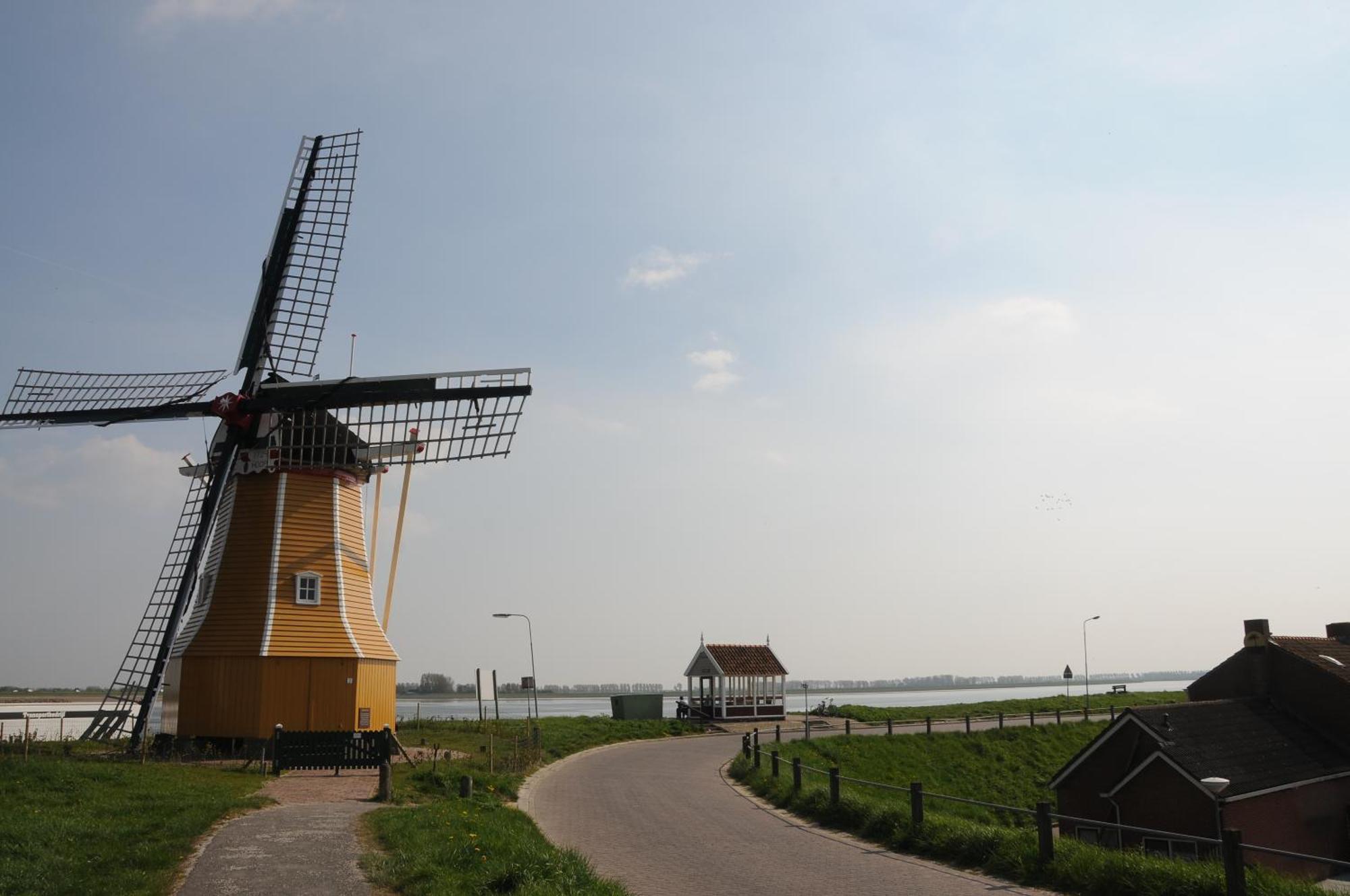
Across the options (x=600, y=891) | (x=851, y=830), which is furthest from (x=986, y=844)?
(x=600, y=891)

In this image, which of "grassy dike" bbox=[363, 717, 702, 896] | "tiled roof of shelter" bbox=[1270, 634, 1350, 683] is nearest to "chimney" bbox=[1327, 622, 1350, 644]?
"tiled roof of shelter" bbox=[1270, 634, 1350, 683]

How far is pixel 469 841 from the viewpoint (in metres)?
14.3

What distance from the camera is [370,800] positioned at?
66.3ft

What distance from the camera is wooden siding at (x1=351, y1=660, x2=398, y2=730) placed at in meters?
29.7

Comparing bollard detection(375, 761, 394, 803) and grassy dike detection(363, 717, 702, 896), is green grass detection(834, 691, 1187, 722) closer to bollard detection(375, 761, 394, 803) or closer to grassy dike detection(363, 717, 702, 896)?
grassy dike detection(363, 717, 702, 896)

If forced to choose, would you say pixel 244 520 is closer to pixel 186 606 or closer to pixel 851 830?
pixel 186 606

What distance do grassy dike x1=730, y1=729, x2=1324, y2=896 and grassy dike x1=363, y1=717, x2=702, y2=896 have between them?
18.6 feet

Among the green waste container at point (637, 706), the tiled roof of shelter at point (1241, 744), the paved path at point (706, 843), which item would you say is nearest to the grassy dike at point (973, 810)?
the paved path at point (706, 843)

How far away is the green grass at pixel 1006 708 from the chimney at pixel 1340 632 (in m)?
10.7

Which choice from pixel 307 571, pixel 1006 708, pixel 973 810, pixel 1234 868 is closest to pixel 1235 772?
pixel 973 810

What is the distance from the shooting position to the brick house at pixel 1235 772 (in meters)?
25.6

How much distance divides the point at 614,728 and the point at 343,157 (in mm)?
26188

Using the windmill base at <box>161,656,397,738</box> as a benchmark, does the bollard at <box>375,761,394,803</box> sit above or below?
below

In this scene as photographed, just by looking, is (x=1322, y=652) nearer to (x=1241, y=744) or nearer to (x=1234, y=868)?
(x=1241, y=744)
